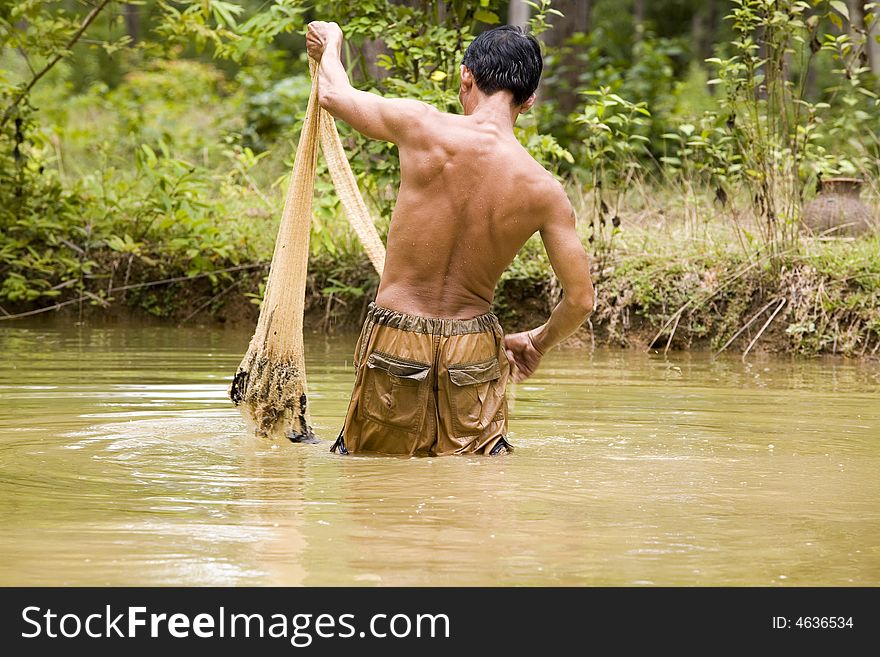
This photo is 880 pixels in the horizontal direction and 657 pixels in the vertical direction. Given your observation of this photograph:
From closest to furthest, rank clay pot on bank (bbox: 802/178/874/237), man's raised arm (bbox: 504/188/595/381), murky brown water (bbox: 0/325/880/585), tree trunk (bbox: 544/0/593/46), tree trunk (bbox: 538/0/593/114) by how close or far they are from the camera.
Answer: murky brown water (bbox: 0/325/880/585) → man's raised arm (bbox: 504/188/595/381) → clay pot on bank (bbox: 802/178/874/237) → tree trunk (bbox: 544/0/593/46) → tree trunk (bbox: 538/0/593/114)

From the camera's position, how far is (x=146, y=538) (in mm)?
3635

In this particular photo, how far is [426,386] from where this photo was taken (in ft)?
15.6

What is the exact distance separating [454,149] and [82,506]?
178 cm

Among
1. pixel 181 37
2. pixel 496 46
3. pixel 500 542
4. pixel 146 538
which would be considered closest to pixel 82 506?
pixel 146 538

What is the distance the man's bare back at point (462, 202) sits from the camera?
457 cm

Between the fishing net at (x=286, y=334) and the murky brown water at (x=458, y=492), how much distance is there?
0.47ft

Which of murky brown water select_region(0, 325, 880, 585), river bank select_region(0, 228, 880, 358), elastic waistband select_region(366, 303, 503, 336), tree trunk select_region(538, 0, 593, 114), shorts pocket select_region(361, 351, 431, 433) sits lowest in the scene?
murky brown water select_region(0, 325, 880, 585)

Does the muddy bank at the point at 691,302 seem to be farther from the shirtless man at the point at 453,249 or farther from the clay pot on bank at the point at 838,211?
the shirtless man at the point at 453,249

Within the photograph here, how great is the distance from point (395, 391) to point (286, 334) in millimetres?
693

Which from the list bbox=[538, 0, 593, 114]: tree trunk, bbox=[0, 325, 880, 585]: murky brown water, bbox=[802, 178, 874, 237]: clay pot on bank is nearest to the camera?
bbox=[0, 325, 880, 585]: murky brown water

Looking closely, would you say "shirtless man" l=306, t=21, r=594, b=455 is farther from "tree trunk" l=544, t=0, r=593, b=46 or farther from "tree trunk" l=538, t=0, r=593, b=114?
"tree trunk" l=538, t=0, r=593, b=114

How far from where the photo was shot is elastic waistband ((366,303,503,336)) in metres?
4.71

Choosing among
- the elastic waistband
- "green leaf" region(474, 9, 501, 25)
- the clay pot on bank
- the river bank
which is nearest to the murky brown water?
the elastic waistband
